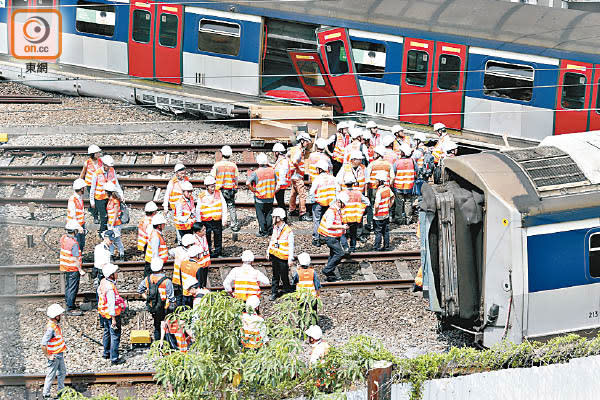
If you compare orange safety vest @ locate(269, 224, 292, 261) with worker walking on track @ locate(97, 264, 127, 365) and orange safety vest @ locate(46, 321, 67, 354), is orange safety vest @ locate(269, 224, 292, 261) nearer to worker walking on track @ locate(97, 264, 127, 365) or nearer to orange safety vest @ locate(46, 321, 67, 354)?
worker walking on track @ locate(97, 264, 127, 365)

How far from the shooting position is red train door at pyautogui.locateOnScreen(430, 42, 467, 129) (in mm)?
23922

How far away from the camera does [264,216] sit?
67.1 feet

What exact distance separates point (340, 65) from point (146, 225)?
8094 millimetres

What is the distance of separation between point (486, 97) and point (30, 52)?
11478mm

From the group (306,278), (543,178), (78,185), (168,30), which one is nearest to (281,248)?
(306,278)

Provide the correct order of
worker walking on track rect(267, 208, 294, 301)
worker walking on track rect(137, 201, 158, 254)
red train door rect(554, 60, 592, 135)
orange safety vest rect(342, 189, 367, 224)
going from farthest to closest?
red train door rect(554, 60, 592, 135)
orange safety vest rect(342, 189, 367, 224)
worker walking on track rect(137, 201, 158, 254)
worker walking on track rect(267, 208, 294, 301)

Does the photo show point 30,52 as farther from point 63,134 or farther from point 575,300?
point 575,300

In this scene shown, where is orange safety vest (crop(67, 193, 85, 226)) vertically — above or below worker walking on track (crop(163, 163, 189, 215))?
below

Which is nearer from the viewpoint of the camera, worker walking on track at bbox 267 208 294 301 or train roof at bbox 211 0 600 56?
worker walking on track at bbox 267 208 294 301

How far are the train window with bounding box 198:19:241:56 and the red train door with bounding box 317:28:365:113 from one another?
81.8 inches

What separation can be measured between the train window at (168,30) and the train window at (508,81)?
7299mm

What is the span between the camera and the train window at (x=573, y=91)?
23219mm

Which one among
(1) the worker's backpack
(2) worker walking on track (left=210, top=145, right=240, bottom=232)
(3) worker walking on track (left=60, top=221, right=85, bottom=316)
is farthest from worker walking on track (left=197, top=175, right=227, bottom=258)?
(1) the worker's backpack

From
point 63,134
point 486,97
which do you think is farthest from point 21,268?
point 486,97
